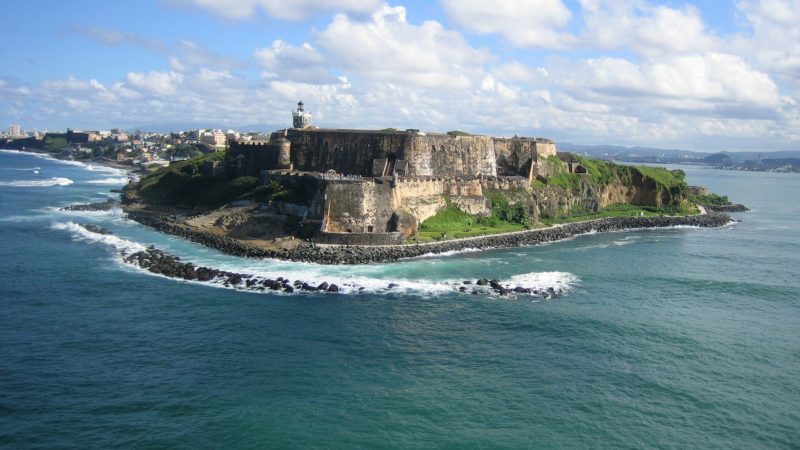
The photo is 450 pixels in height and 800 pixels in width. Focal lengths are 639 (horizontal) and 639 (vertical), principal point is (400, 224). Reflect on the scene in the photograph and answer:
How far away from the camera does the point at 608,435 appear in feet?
63.2

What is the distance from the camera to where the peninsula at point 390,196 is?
4347cm

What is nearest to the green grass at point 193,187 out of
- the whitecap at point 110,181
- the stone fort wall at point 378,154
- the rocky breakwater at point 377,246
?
the stone fort wall at point 378,154

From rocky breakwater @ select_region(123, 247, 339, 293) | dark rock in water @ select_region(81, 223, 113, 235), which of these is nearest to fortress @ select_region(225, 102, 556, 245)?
rocky breakwater @ select_region(123, 247, 339, 293)

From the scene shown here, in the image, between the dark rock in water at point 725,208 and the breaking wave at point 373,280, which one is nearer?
the breaking wave at point 373,280

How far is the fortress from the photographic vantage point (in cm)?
4353

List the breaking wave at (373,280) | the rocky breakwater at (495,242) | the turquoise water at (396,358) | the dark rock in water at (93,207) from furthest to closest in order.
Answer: the dark rock in water at (93,207)
the rocky breakwater at (495,242)
the breaking wave at (373,280)
the turquoise water at (396,358)

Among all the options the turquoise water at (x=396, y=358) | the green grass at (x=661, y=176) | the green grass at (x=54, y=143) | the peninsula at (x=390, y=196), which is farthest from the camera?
the green grass at (x=54, y=143)

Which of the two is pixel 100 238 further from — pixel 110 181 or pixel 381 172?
pixel 110 181

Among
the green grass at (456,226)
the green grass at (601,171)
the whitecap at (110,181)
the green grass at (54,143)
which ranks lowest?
the green grass at (456,226)

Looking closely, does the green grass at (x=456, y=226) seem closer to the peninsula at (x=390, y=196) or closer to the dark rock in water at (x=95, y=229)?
the peninsula at (x=390, y=196)

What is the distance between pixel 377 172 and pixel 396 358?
2835cm

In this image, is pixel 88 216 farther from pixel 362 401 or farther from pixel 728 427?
pixel 728 427

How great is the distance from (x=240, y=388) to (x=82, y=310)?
11.6 metres

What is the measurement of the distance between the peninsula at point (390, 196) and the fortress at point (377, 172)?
96 mm
